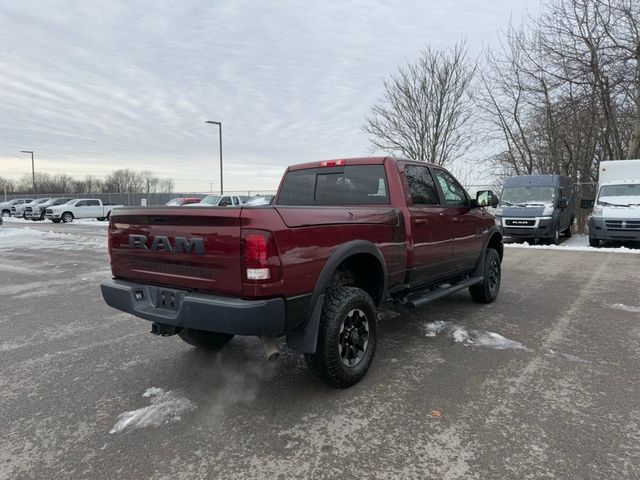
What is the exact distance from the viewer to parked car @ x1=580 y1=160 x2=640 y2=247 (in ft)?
41.7

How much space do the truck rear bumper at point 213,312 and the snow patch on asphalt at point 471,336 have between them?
2424 millimetres

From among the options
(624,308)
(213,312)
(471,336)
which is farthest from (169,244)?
(624,308)

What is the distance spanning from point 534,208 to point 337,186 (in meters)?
11.7

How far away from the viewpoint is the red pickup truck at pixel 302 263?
289 cm

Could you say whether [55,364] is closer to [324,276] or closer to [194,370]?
[194,370]

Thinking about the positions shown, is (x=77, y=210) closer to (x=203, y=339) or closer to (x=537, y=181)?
(x=537, y=181)

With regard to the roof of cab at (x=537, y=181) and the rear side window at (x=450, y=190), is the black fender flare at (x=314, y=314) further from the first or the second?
the roof of cab at (x=537, y=181)

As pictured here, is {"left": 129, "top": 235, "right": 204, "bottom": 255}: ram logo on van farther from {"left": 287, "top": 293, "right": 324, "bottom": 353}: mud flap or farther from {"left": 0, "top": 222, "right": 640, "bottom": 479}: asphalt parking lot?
{"left": 0, "top": 222, "right": 640, "bottom": 479}: asphalt parking lot

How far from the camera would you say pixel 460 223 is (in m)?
5.34

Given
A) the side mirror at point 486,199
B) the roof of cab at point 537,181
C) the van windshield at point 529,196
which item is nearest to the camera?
the side mirror at point 486,199

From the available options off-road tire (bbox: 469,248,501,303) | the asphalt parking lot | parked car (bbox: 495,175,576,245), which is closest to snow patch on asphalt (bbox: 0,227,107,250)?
the asphalt parking lot

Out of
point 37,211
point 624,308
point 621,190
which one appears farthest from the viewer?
point 37,211

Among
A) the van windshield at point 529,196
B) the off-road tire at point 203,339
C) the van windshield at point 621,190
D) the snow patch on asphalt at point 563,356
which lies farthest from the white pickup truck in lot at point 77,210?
the snow patch on asphalt at point 563,356

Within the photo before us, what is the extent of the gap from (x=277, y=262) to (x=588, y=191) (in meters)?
21.7
